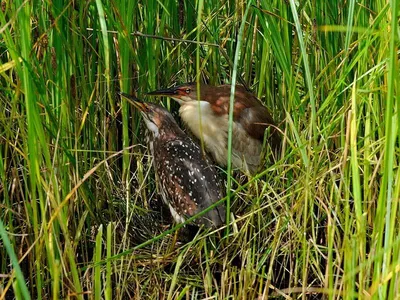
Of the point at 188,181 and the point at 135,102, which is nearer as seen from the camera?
the point at 135,102

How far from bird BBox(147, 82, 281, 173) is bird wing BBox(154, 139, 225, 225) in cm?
12

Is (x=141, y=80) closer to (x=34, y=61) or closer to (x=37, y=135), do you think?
(x=34, y=61)

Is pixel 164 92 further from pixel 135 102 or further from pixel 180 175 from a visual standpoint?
pixel 180 175

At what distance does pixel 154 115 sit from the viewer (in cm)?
324

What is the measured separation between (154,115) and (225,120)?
0.42m

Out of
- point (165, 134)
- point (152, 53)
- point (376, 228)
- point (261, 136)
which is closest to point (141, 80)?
point (152, 53)

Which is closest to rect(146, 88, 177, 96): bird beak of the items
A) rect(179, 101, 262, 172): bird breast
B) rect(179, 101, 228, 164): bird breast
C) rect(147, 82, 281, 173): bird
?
rect(147, 82, 281, 173): bird

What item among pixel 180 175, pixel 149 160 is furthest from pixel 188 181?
pixel 149 160

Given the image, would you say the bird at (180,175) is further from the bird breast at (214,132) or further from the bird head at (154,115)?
the bird breast at (214,132)

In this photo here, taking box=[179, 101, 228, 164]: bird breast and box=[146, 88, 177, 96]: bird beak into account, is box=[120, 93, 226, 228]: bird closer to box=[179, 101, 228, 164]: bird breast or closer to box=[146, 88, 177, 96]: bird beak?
Result: box=[146, 88, 177, 96]: bird beak

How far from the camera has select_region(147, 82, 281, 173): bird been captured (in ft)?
10.7

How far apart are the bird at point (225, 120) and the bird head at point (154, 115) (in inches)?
2.6

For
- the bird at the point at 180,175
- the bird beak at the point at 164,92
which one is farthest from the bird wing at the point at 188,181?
the bird beak at the point at 164,92

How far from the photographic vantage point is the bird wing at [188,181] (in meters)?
3.18
